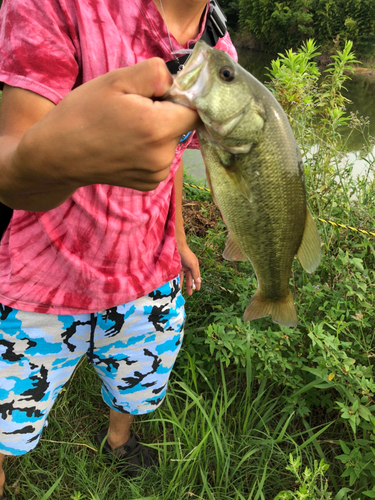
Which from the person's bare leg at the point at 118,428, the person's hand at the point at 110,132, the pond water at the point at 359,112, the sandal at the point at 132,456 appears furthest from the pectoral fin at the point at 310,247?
the pond water at the point at 359,112

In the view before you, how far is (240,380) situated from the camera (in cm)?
242

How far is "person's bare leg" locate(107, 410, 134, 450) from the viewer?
6.79ft

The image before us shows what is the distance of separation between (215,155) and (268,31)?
3486cm

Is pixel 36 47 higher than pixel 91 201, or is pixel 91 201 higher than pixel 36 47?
pixel 36 47

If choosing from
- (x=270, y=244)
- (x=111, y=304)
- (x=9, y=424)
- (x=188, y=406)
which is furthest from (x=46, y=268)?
(x=188, y=406)

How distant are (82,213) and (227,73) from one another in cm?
65

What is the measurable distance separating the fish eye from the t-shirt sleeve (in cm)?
42

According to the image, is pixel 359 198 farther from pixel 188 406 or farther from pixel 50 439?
pixel 50 439

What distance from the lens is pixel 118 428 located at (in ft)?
6.87

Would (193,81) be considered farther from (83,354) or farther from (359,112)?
(359,112)

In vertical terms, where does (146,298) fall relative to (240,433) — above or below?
above

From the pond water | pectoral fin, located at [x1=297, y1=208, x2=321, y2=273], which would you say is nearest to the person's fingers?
pectoral fin, located at [x1=297, y1=208, x2=321, y2=273]

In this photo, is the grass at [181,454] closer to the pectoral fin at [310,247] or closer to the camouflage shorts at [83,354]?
the camouflage shorts at [83,354]

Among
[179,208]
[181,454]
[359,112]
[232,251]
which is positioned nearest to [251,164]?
[232,251]
